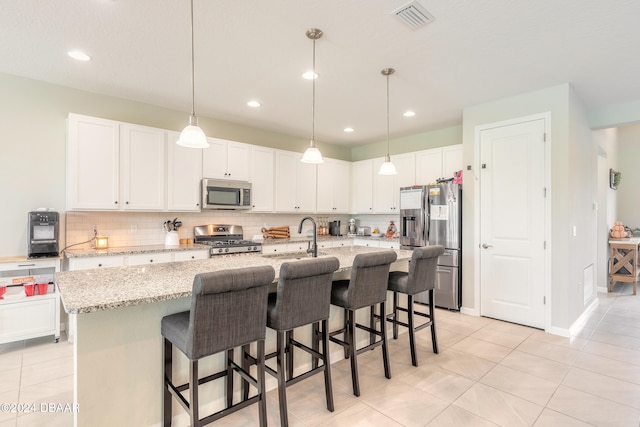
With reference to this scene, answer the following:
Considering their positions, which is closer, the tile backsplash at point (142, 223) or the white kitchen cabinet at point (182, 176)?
the tile backsplash at point (142, 223)

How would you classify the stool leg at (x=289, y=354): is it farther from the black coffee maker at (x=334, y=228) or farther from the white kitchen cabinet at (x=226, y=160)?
the black coffee maker at (x=334, y=228)

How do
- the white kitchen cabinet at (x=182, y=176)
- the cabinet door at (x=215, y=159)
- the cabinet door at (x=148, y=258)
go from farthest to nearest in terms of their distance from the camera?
the cabinet door at (x=215, y=159)
the white kitchen cabinet at (x=182, y=176)
the cabinet door at (x=148, y=258)

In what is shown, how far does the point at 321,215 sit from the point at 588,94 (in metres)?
4.19

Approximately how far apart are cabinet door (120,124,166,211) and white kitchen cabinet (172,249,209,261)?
64cm

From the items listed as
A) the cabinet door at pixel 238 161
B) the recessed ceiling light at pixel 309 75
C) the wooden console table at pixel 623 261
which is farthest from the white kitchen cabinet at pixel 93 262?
the wooden console table at pixel 623 261

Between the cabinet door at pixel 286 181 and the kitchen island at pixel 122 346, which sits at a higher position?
the cabinet door at pixel 286 181

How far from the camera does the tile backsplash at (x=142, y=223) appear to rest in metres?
3.61

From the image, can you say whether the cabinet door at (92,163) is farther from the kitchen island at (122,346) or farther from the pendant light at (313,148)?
the pendant light at (313,148)

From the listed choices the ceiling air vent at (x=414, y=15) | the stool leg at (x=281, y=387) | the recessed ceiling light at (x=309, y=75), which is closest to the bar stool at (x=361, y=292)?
the stool leg at (x=281, y=387)

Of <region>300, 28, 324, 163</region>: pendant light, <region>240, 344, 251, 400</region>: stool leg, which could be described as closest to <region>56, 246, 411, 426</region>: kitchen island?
<region>240, 344, 251, 400</region>: stool leg

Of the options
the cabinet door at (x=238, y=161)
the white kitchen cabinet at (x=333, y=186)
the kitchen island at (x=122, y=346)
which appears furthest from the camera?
the white kitchen cabinet at (x=333, y=186)

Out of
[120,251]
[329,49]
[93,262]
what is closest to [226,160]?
[120,251]

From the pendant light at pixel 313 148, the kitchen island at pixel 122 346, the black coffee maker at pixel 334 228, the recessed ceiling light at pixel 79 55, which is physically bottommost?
the kitchen island at pixel 122 346

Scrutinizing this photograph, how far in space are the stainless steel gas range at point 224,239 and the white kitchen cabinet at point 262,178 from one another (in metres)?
0.47
